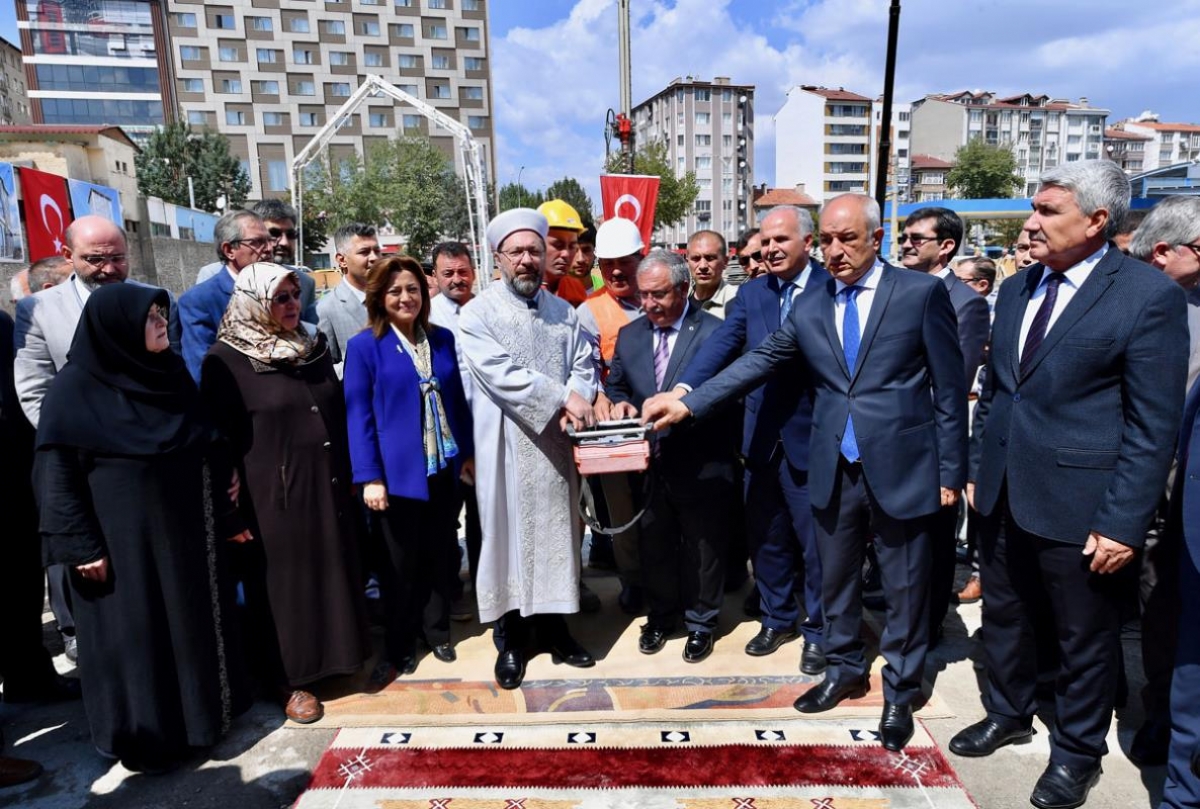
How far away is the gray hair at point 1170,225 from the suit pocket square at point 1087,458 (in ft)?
3.64

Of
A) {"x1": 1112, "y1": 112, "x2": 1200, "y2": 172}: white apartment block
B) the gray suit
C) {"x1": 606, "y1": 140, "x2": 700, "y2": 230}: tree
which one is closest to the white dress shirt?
the gray suit

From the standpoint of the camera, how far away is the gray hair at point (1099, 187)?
92.6 inches

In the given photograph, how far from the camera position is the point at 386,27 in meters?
59.3

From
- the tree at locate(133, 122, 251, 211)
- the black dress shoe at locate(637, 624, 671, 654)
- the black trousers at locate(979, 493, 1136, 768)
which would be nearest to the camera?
the black trousers at locate(979, 493, 1136, 768)

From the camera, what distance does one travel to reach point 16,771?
283 centimetres

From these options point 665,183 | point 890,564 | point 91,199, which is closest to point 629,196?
point 890,564

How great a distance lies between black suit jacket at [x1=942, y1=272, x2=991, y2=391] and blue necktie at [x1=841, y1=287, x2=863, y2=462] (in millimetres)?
1038

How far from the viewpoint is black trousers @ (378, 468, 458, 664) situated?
3484 millimetres

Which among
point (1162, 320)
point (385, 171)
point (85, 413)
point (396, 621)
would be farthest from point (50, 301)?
point (385, 171)

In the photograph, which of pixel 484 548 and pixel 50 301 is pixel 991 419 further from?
pixel 50 301

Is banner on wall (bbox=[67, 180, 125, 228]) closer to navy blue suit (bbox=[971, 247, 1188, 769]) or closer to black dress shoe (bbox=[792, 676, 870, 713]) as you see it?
black dress shoe (bbox=[792, 676, 870, 713])

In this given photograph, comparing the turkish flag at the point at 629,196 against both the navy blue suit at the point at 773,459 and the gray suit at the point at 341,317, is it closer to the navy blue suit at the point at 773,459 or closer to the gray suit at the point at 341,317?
the gray suit at the point at 341,317

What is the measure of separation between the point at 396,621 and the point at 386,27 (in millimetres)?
65965

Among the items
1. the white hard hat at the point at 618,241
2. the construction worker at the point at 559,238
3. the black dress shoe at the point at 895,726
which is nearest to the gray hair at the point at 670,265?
the white hard hat at the point at 618,241
